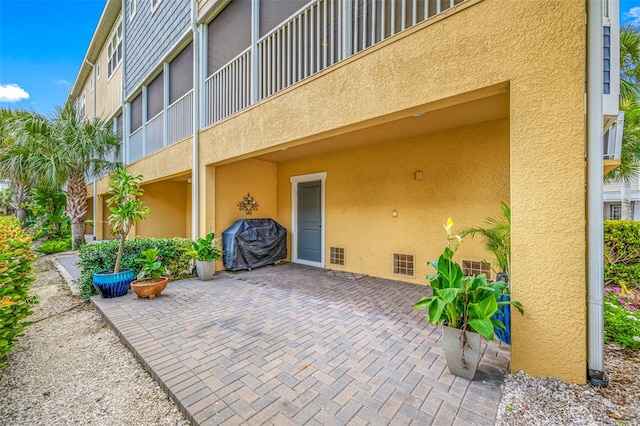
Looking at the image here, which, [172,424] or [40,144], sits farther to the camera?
[40,144]

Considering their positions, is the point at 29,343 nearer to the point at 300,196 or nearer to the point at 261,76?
the point at 261,76

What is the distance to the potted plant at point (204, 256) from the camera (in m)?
5.66

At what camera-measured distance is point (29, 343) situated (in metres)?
3.21

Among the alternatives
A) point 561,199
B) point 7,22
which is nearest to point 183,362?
point 561,199

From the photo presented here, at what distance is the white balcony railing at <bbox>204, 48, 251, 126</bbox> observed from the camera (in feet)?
17.5

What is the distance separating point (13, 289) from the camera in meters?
2.73

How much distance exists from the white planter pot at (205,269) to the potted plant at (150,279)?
80 centimetres

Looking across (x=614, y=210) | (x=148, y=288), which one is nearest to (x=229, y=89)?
(x=148, y=288)

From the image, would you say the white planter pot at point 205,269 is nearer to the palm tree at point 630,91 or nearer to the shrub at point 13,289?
the shrub at point 13,289

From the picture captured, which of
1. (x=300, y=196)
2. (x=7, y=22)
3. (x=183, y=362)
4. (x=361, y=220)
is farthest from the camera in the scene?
(x=7, y=22)

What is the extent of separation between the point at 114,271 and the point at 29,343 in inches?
63.9

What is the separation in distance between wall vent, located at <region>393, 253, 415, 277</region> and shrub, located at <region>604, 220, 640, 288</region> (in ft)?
11.2

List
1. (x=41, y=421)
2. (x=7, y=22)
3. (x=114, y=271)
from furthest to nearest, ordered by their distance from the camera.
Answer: (x=7, y=22)
(x=114, y=271)
(x=41, y=421)

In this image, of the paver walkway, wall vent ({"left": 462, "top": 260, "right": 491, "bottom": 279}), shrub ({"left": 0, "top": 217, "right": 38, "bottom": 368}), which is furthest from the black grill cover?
wall vent ({"left": 462, "top": 260, "right": 491, "bottom": 279})
